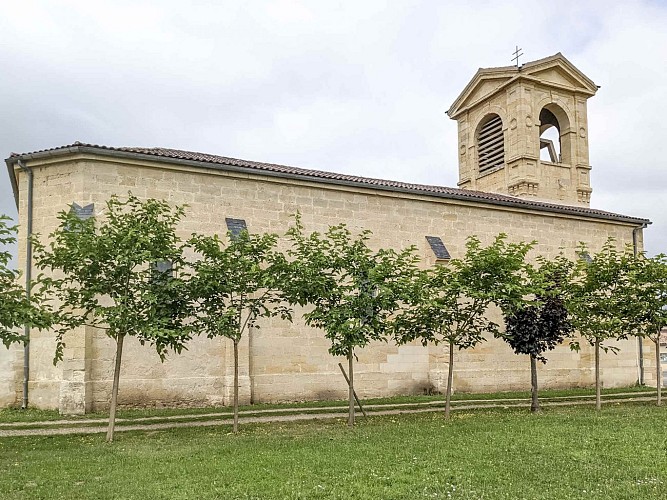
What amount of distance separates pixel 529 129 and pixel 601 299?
1253 centimetres

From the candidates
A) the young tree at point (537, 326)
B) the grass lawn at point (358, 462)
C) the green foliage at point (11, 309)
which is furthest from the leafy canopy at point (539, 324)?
the green foliage at point (11, 309)

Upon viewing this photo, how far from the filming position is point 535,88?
87.2 ft

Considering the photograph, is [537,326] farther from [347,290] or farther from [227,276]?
[227,276]

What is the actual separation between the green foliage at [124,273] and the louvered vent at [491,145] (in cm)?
1965

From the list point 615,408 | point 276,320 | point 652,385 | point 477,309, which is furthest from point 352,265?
point 652,385

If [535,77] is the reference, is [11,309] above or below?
below

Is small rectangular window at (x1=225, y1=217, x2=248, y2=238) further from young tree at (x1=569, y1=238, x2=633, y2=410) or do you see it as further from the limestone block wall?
young tree at (x1=569, y1=238, x2=633, y2=410)

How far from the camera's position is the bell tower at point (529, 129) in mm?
26094

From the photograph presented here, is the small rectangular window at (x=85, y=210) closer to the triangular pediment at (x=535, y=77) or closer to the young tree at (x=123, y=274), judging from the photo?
the young tree at (x=123, y=274)

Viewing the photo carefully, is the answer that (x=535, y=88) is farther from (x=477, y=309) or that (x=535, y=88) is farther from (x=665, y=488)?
(x=665, y=488)

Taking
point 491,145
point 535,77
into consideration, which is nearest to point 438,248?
point 491,145

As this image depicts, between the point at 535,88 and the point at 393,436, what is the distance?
66.9 feet

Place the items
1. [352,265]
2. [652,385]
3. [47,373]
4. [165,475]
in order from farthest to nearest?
[652,385], [47,373], [352,265], [165,475]

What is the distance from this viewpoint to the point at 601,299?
15.3m
